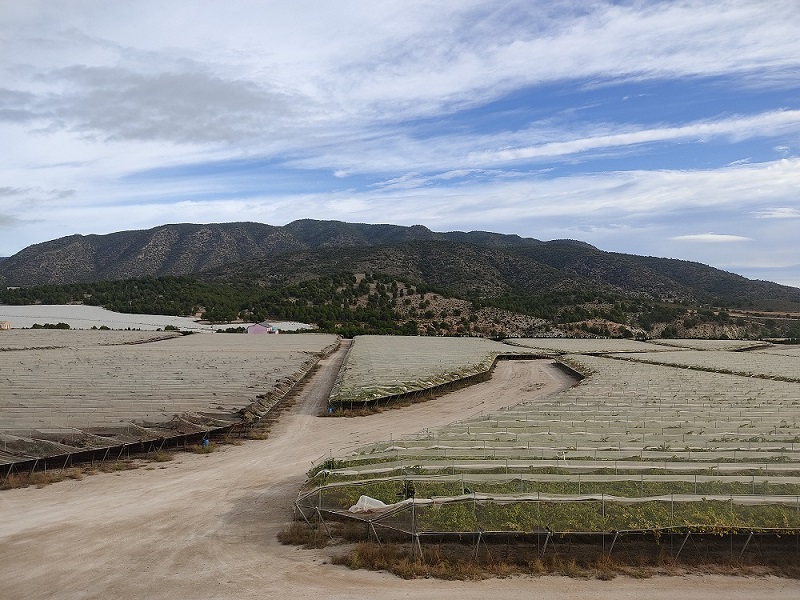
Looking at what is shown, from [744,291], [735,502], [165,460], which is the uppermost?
[744,291]

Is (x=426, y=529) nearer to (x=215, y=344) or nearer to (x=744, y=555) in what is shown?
(x=744, y=555)

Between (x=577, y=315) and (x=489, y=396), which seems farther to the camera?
(x=577, y=315)

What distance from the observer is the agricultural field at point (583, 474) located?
11.3m

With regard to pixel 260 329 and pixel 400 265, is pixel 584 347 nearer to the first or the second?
pixel 260 329

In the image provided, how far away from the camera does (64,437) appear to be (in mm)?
17703

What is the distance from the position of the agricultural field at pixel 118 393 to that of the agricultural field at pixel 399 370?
381 cm

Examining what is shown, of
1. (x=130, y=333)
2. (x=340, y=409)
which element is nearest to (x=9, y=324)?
(x=130, y=333)

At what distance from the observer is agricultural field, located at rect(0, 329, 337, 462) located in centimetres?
1803

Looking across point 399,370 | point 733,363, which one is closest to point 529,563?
point 399,370

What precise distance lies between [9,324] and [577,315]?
8479 centimetres

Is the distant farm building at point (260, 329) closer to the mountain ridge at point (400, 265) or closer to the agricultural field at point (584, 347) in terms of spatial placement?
the agricultural field at point (584, 347)

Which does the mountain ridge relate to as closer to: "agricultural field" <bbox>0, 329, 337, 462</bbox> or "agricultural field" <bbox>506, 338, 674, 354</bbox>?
"agricultural field" <bbox>506, 338, 674, 354</bbox>

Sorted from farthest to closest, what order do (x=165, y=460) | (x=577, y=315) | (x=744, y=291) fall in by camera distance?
(x=744, y=291), (x=577, y=315), (x=165, y=460)

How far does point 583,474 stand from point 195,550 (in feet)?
28.8
